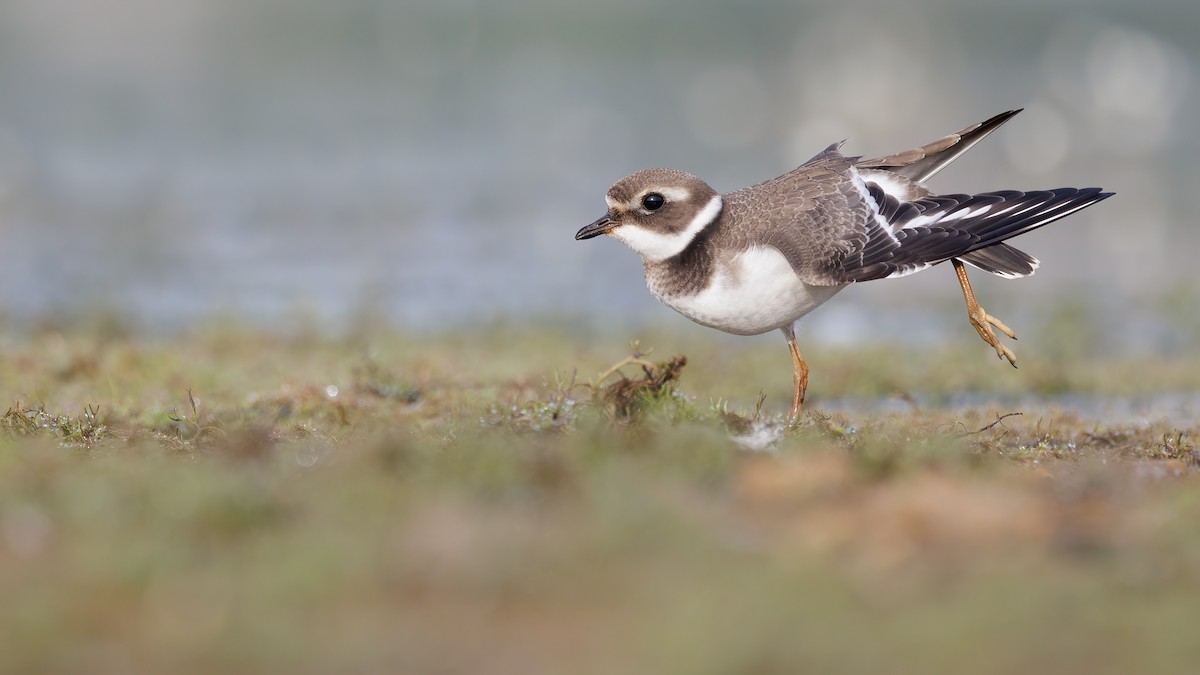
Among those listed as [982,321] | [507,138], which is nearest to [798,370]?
[982,321]

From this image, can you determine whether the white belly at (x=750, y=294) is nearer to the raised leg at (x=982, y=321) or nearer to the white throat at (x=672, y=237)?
the white throat at (x=672, y=237)

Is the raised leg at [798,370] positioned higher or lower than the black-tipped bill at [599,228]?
lower

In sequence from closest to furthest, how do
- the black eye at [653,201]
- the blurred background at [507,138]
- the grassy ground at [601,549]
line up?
1. the grassy ground at [601,549]
2. the black eye at [653,201]
3. the blurred background at [507,138]

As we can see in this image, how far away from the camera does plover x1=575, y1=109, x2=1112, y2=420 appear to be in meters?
8.09

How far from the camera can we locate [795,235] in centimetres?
816

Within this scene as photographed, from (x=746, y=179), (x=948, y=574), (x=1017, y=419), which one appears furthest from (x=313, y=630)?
(x=746, y=179)

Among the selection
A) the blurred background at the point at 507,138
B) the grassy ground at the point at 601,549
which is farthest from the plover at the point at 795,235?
the blurred background at the point at 507,138

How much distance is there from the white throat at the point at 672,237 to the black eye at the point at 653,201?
15cm

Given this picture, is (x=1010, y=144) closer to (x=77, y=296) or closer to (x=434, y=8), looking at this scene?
(x=434, y=8)

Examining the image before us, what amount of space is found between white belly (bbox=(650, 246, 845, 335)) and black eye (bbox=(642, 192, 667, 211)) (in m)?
0.61

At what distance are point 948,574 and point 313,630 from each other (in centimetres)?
228

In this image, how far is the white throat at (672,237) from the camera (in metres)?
8.30

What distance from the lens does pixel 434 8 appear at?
36.0 metres

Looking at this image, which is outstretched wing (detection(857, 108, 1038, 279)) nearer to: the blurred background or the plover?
the plover
